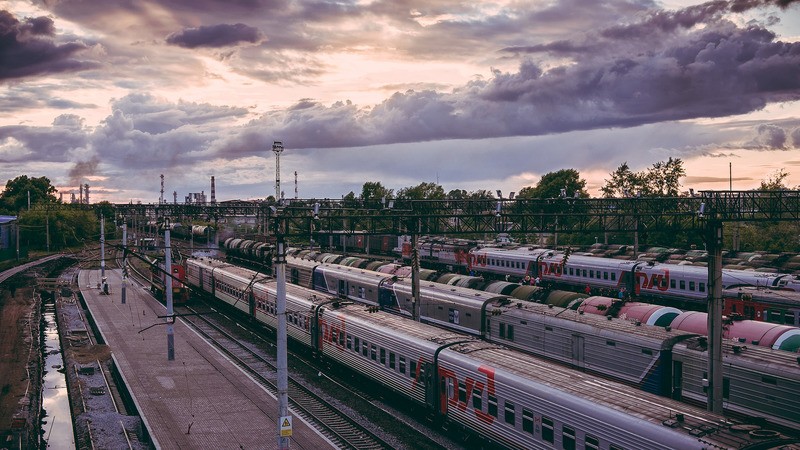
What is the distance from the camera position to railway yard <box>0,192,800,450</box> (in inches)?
749

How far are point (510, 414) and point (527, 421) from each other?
2.56 ft

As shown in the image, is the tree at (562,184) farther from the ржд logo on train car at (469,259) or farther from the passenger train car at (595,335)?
the passenger train car at (595,335)

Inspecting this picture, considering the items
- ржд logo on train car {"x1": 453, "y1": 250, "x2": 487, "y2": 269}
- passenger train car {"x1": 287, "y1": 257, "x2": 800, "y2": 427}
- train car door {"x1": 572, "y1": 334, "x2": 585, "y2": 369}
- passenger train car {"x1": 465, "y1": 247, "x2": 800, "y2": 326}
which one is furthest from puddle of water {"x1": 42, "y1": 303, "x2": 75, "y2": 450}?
ржд logo on train car {"x1": 453, "y1": 250, "x2": 487, "y2": 269}

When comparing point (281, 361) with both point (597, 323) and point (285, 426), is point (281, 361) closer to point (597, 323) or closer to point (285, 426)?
point (285, 426)

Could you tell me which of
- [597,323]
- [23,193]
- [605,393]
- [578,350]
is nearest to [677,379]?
[597,323]

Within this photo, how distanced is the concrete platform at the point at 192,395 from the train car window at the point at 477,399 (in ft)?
20.5

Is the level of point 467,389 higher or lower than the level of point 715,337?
lower

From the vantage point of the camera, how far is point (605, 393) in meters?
18.0

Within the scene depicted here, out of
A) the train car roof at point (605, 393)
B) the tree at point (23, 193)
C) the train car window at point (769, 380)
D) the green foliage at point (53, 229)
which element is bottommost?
the train car window at point (769, 380)

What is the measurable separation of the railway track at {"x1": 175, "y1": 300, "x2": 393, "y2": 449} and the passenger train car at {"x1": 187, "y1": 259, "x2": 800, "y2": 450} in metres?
2.18

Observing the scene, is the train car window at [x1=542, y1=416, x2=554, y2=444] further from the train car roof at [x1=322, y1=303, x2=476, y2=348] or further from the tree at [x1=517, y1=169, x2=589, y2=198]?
the tree at [x1=517, y1=169, x2=589, y2=198]

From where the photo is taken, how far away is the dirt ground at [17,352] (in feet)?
98.3

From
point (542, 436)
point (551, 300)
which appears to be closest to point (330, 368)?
point (551, 300)

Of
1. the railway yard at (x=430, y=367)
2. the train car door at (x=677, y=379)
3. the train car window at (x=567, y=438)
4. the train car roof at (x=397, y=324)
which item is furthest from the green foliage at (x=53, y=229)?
the train car window at (x=567, y=438)
